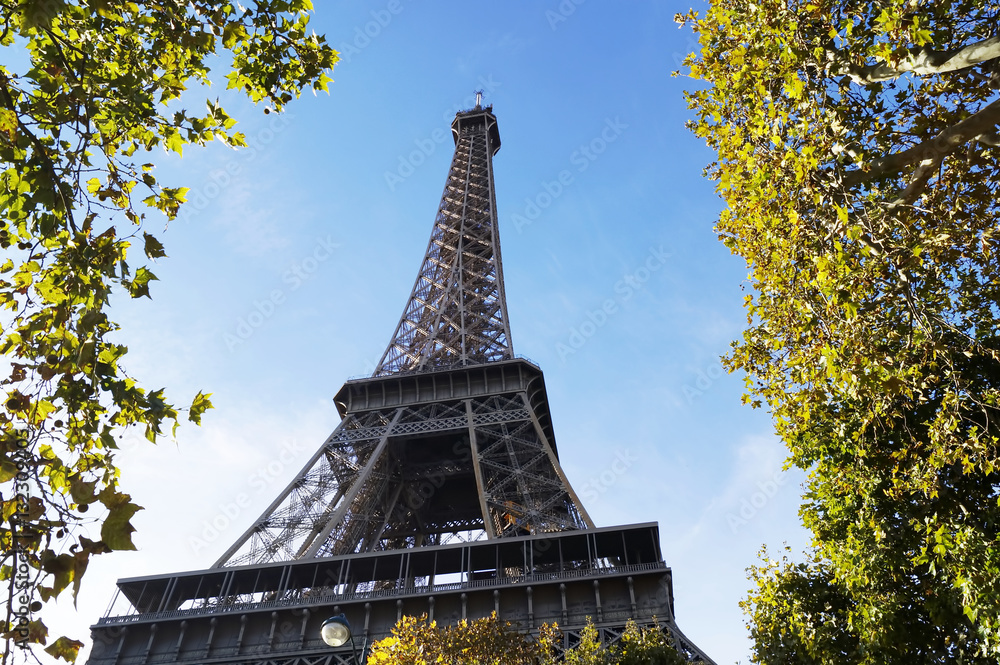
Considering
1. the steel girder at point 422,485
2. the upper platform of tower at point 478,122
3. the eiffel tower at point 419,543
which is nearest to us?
the eiffel tower at point 419,543

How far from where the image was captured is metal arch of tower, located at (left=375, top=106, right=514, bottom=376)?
149 feet

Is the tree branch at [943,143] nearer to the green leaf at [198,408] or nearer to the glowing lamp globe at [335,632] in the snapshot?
the green leaf at [198,408]

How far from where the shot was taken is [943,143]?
6566 millimetres

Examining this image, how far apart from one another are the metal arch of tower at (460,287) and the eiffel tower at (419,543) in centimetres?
25

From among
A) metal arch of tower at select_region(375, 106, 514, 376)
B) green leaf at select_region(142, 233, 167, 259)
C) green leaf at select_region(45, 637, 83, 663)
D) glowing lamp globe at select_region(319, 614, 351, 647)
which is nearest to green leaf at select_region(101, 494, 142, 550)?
green leaf at select_region(45, 637, 83, 663)

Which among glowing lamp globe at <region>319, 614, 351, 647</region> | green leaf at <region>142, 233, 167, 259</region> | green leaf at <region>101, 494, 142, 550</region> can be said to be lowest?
green leaf at <region>101, 494, 142, 550</region>

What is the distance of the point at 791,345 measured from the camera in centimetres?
920

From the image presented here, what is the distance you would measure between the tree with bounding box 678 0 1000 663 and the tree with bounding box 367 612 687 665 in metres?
4.30

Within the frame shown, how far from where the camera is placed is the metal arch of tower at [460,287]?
45.5 meters

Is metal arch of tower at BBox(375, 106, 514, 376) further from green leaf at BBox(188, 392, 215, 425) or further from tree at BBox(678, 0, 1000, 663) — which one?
green leaf at BBox(188, 392, 215, 425)

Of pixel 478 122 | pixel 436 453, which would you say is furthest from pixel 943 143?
pixel 478 122

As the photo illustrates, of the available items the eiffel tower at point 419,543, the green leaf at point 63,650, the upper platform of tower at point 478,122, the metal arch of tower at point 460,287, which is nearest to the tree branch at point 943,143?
the green leaf at point 63,650

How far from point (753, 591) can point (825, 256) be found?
7137 mm

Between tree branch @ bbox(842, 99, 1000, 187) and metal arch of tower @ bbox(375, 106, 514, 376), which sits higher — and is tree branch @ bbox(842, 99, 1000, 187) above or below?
below
